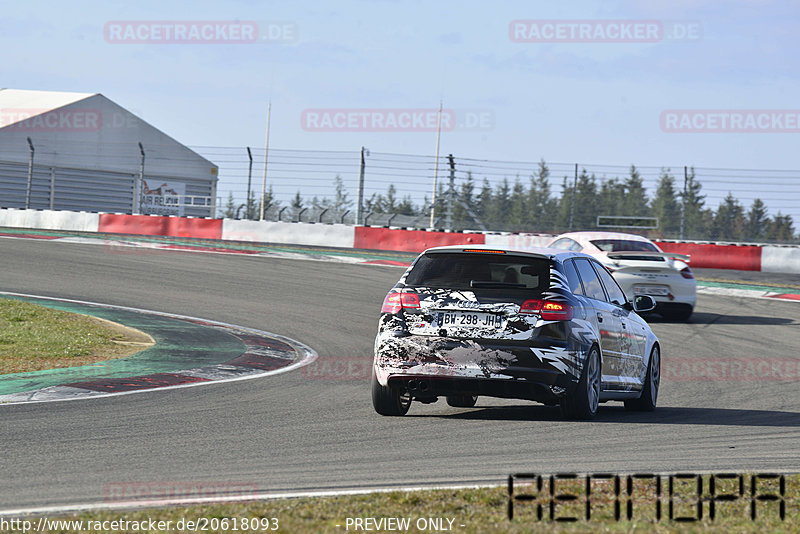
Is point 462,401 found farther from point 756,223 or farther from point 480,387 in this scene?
point 756,223

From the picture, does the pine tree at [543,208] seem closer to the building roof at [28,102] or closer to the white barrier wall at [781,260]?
the white barrier wall at [781,260]

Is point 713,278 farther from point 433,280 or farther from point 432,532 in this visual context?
point 432,532

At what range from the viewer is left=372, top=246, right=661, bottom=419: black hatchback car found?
27.9 feet

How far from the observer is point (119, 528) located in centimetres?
479

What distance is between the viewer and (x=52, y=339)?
12766 mm

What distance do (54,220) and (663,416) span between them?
28.4m

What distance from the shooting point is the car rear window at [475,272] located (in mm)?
8766

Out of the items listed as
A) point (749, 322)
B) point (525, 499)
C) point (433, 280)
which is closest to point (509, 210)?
point (749, 322)

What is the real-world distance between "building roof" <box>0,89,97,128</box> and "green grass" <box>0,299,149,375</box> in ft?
98.5

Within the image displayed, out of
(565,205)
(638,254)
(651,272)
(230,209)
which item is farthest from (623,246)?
(230,209)

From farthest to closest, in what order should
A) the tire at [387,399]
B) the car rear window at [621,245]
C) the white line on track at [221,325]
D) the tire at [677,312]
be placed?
the car rear window at [621,245], the tire at [677,312], the white line on track at [221,325], the tire at [387,399]

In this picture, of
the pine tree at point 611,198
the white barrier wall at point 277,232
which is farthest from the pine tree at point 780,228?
the white barrier wall at point 277,232

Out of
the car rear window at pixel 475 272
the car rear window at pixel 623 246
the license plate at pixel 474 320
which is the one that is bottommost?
the license plate at pixel 474 320

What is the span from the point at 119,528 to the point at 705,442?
188 inches
